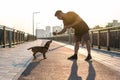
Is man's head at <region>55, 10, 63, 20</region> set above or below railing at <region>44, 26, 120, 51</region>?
above

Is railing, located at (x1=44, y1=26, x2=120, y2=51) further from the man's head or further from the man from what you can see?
the man's head

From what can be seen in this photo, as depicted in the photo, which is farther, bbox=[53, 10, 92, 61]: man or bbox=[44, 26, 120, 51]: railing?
bbox=[44, 26, 120, 51]: railing

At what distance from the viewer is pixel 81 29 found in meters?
11.8

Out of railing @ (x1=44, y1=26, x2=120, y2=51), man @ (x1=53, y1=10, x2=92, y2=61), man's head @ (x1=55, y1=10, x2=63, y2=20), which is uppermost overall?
man's head @ (x1=55, y1=10, x2=63, y2=20)

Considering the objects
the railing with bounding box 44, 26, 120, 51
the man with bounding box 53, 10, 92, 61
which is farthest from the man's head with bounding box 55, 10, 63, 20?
the railing with bounding box 44, 26, 120, 51

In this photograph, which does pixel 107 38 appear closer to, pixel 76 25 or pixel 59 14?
pixel 76 25

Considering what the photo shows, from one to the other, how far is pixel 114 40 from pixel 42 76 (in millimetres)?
9992

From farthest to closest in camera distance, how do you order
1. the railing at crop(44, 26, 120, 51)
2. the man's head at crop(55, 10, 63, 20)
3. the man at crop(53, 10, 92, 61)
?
the railing at crop(44, 26, 120, 51), the man at crop(53, 10, 92, 61), the man's head at crop(55, 10, 63, 20)

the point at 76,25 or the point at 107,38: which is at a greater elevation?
the point at 76,25

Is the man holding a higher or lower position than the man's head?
lower

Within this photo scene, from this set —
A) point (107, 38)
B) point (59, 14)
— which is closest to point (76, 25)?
point (59, 14)

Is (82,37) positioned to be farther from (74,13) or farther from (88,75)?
(88,75)

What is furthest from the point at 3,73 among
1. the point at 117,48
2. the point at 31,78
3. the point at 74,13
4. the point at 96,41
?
the point at 96,41

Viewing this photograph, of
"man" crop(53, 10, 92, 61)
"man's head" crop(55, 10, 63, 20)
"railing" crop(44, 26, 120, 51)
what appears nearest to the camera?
"man's head" crop(55, 10, 63, 20)
